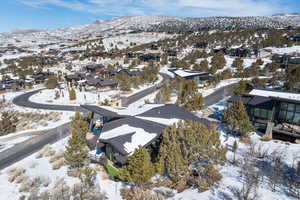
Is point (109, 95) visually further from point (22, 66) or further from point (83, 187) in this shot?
point (22, 66)

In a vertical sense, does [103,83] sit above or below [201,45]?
below

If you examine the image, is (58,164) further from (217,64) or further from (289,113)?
(217,64)

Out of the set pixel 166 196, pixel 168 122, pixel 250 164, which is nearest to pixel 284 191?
pixel 250 164

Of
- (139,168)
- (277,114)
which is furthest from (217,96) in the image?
(139,168)

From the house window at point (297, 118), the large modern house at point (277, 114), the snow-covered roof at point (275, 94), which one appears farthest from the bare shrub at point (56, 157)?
the snow-covered roof at point (275, 94)

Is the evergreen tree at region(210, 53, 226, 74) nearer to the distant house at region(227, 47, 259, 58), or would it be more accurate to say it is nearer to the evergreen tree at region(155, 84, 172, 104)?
the distant house at region(227, 47, 259, 58)

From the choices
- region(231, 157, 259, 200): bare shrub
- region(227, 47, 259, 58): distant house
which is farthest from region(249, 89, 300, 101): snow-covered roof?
region(227, 47, 259, 58): distant house
